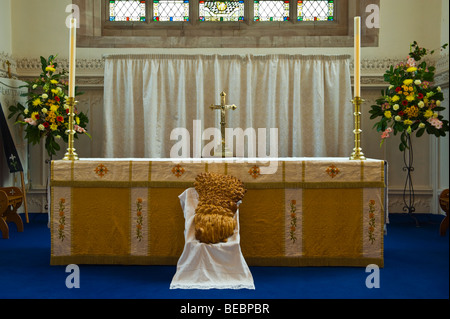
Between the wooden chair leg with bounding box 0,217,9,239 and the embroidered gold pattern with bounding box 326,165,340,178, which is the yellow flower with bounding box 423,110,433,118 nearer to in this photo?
the embroidered gold pattern with bounding box 326,165,340,178

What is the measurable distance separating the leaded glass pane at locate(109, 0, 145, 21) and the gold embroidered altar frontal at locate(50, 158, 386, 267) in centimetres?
402

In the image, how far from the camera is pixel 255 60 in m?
6.71

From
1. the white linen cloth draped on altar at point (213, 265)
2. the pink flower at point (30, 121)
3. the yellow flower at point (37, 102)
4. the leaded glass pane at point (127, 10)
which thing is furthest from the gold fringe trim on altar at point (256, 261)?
the leaded glass pane at point (127, 10)

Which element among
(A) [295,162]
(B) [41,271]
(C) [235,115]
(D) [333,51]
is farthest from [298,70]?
(B) [41,271]

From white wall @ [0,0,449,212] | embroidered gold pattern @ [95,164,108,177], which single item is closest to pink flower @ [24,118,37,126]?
white wall @ [0,0,449,212]

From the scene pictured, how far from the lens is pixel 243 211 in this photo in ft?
12.0

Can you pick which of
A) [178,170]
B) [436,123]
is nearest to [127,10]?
[178,170]

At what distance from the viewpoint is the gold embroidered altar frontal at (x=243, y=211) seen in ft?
11.8

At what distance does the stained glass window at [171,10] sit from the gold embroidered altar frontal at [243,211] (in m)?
4.00

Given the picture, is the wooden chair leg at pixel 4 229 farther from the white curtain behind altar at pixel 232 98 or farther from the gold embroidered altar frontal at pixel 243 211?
the white curtain behind altar at pixel 232 98

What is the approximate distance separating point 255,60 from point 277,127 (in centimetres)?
103

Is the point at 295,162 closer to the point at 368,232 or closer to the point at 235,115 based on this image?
the point at 368,232

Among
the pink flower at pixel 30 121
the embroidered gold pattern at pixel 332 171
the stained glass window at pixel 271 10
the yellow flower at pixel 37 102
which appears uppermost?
the stained glass window at pixel 271 10

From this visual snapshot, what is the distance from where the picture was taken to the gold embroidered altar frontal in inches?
142
